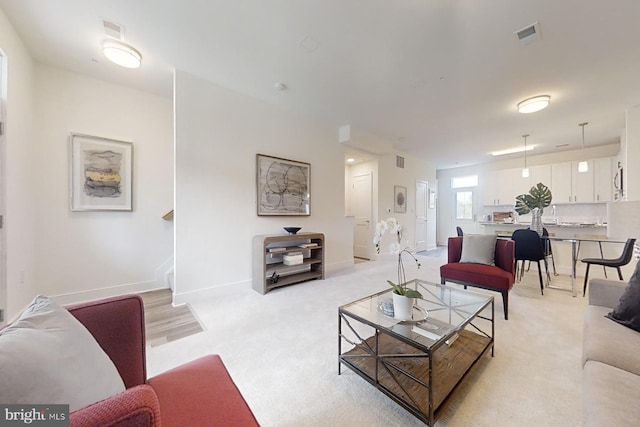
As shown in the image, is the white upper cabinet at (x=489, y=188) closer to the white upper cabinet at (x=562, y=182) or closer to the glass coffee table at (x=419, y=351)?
the white upper cabinet at (x=562, y=182)

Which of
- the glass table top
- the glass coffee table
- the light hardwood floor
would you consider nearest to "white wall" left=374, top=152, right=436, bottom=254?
the glass table top

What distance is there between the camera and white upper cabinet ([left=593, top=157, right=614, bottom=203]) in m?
4.98

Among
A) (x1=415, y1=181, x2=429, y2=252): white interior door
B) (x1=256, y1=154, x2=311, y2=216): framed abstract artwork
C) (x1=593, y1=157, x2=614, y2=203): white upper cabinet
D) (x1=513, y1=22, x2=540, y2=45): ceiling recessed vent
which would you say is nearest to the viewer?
(x1=513, y1=22, x2=540, y2=45): ceiling recessed vent

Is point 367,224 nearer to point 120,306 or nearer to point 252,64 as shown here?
point 252,64

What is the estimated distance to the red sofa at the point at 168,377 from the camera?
79cm

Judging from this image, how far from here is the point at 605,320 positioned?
1409 millimetres

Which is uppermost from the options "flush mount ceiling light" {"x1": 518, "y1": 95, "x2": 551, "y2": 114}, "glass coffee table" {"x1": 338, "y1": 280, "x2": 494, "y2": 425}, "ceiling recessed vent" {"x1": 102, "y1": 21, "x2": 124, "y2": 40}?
"ceiling recessed vent" {"x1": 102, "y1": 21, "x2": 124, "y2": 40}

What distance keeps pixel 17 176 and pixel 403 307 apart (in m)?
3.76

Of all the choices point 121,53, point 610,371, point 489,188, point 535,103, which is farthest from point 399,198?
point 121,53

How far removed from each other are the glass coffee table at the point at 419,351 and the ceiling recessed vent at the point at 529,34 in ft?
7.91

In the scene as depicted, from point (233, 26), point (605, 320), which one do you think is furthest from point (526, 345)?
point (233, 26)

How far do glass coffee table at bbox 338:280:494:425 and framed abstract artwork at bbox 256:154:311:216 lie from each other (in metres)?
2.23

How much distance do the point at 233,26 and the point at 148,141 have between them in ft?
7.10

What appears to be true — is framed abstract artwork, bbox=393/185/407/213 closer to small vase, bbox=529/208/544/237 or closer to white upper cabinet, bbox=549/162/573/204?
small vase, bbox=529/208/544/237
